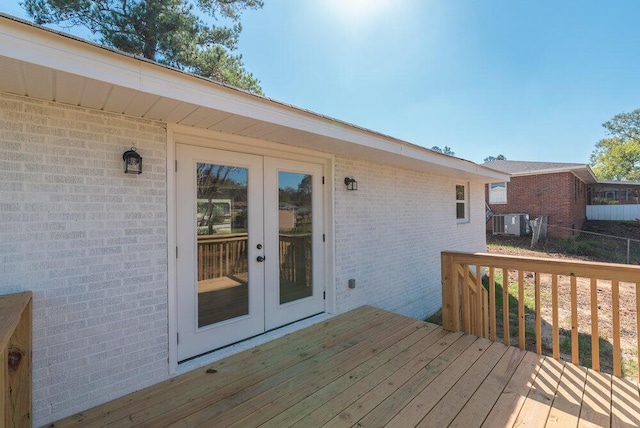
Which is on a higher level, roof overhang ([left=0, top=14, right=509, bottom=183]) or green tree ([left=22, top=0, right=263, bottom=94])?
green tree ([left=22, top=0, right=263, bottom=94])

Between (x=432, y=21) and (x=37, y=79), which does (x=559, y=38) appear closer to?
(x=432, y=21)

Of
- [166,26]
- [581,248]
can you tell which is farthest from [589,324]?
[166,26]

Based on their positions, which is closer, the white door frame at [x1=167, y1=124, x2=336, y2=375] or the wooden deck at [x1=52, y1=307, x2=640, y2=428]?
the wooden deck at [x1=52, y1=307, x2=640, y2=428]

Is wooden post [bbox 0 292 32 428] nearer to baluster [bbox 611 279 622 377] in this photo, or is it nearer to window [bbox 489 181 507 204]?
baluster [bbox 611 279 622 377]

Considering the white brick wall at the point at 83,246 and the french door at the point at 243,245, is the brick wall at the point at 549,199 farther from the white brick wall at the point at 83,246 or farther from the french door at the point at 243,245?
the white brick wall at the point at 83,246

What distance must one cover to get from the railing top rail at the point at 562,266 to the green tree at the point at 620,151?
36271 millimetres

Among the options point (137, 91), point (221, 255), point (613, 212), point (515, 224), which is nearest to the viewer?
point (137, 91)

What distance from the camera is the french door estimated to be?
107 inches

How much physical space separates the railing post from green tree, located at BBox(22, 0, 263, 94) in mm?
8295

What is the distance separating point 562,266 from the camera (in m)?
2.66

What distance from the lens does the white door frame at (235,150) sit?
2.51 metres

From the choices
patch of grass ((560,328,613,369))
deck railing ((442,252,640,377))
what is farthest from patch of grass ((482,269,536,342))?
patch of grass ((560,328,613,369))

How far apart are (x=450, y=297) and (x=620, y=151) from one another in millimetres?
37167

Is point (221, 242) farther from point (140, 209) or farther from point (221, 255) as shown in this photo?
point (140, 209)
